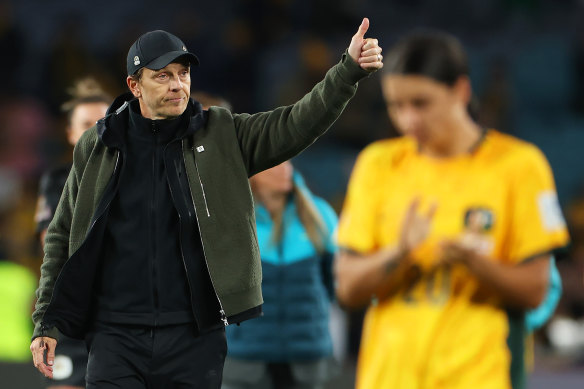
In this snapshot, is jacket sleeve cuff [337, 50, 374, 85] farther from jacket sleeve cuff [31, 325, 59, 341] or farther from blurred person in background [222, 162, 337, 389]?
blurred person in background [222, 162, 337, 389]

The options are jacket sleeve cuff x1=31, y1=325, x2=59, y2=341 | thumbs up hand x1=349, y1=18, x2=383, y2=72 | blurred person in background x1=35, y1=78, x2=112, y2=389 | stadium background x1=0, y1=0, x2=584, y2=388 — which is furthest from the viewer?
stadium background x1=0, y1=0, x2=584, y2=388

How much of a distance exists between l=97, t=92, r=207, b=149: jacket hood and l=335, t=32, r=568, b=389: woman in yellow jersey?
0.65 meters

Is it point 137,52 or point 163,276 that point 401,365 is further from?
point 137,52

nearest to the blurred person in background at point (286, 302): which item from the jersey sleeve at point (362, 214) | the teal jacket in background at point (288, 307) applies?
the teal jacket in background at point (288, 307)

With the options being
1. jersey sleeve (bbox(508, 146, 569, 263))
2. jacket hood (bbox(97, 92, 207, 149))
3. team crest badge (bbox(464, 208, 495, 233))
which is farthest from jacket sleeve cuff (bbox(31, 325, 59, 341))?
jersey sleeve (bbox(508, 146, 569, 263))

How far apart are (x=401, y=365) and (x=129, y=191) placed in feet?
3.57

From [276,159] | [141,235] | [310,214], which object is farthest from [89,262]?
[310,214]

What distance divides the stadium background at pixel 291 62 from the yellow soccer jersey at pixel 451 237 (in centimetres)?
767

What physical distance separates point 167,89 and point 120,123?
224 mm

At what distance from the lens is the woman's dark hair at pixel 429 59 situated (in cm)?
367

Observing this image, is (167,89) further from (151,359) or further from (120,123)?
(151,359)

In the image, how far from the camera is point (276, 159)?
357 cm

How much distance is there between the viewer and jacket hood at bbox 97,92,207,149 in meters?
3.60

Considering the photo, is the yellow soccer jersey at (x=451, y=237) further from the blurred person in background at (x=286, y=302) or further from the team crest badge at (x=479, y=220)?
the blurred person in background at (x=286, y=302)
